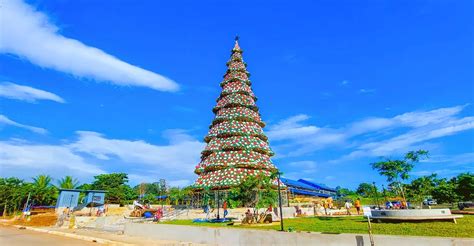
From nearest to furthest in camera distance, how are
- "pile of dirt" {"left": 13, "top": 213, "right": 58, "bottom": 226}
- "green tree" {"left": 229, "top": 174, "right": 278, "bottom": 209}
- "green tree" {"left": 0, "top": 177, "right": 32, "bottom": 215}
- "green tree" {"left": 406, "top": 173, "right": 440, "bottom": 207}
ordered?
"green tree" {"left": 406, "top": 173, "right": 440, "bottom": 207}, "green tree" {"left": 229, "top": 174, "right": 278, "bottom": 209}, "pile of dirt" {"left": 13, "top": 213, "right": 58, "bottom": 226}, "green tree" {"left": 0, "top": 177, "right": 32, "bottom": 215}

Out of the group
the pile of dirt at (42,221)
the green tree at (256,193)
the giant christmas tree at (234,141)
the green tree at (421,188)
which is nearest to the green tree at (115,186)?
the pile of dirt at (42,221)

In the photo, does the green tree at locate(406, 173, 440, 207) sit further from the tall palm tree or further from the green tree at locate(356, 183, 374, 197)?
the tall palm tree

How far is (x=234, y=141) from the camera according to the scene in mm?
38562

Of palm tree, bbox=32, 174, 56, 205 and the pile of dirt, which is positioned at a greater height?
palm tree, bbox=32, 174, 56, 205

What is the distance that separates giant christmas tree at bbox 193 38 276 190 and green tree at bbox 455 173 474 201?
23033 mm

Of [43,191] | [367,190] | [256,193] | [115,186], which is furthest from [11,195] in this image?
[367,190]

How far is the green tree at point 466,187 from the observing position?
3434 cm

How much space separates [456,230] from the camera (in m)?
12.2

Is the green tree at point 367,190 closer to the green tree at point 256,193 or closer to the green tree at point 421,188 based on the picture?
the green tree at point 421,188

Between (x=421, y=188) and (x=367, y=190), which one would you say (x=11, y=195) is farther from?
(x=367, y=190)

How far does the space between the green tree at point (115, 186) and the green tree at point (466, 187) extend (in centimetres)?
5954

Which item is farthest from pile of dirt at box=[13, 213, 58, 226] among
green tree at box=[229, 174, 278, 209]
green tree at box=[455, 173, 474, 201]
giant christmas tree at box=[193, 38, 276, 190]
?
green tree at box=[455, 173, 474, 201]

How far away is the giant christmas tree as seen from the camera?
3594cm

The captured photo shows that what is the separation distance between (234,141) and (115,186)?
41917 mm
